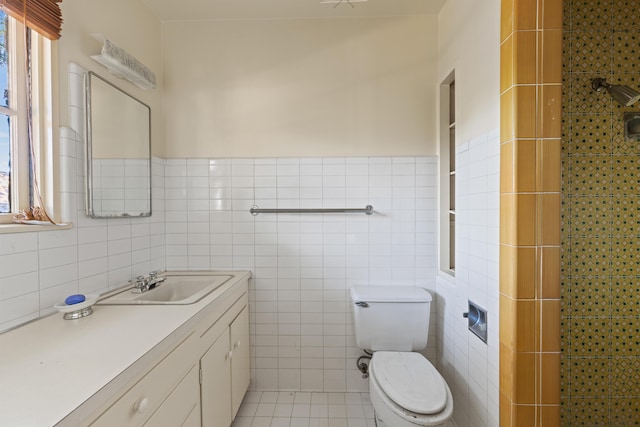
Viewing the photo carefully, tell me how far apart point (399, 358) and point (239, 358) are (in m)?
0.92

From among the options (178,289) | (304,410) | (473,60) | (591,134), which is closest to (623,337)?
(591,134)

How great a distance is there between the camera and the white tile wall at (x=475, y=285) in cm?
136

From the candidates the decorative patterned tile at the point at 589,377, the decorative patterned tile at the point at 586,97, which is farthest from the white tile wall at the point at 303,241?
the decorative patterned tile at the point at 586,97

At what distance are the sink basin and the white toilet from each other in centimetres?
86

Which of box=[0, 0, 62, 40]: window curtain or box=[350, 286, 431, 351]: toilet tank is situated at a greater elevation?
box=[0, 0, 62, 40]: window curtain

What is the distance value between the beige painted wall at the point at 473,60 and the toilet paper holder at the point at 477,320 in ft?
2.75

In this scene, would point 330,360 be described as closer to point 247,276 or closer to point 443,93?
point 247,276

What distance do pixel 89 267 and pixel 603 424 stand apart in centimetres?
264

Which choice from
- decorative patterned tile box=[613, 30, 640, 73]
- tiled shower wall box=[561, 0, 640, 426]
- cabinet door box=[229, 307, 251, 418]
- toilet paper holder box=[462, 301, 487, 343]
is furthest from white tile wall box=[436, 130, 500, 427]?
cabinet door box=[229, 307, 251, 418]

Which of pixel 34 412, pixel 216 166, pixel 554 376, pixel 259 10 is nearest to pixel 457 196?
pixel 554 376

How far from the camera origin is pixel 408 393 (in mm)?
1395

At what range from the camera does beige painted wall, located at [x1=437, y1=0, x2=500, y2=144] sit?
1.36 metres

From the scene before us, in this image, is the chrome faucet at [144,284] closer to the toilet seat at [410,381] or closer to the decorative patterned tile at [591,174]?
the toilet seat at [410,381]

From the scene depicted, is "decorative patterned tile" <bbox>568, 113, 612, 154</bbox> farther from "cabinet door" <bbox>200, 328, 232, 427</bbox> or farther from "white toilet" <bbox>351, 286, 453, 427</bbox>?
"cabinet door" <bbox>200, 328, 232, 427</bbox>
